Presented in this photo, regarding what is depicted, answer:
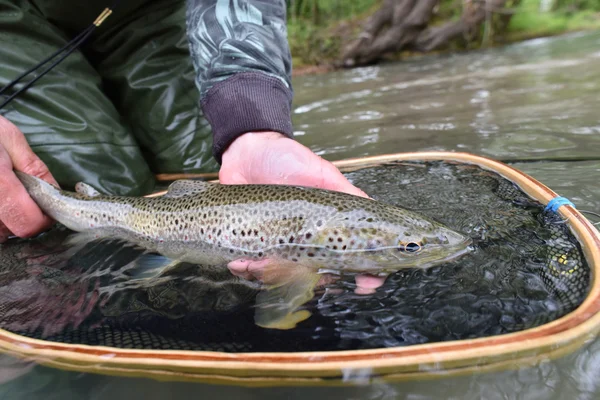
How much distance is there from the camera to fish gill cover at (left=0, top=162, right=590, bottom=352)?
4.36ft

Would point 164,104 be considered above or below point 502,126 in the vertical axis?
above

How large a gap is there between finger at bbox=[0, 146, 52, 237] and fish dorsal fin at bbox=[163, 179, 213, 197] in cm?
89

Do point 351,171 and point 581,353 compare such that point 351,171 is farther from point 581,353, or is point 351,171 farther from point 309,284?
point 581,353

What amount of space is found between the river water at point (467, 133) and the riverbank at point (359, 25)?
3.28 meters

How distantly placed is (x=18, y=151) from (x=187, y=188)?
1149 millimetres

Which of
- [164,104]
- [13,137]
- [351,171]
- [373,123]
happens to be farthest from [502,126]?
[13,137]

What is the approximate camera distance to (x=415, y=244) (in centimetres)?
172

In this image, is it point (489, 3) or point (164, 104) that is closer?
point (164, 104)

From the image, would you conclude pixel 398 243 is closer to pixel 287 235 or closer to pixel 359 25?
pixel 287 235

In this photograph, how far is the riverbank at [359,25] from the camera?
498 inches

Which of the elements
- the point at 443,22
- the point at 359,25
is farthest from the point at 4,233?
the point at 443,22

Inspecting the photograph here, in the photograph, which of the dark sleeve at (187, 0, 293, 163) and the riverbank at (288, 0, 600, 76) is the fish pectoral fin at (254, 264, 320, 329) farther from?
the riverbank at (288, 0, 600, 76)

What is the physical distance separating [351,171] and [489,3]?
12.6m

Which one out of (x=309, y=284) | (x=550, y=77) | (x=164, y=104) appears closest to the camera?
(x=309, y=284)
